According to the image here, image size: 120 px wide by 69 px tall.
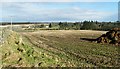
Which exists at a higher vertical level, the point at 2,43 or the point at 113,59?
the point at 2,43

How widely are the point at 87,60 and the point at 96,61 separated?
40.6 inches

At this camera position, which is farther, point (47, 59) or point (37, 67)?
point (47, 59)

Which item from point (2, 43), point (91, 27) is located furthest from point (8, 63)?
point (91, 27)

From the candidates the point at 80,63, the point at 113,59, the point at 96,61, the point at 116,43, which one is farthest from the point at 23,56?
the point at 116,43

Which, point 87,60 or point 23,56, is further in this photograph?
point 87,60

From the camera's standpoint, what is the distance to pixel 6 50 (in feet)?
85.7

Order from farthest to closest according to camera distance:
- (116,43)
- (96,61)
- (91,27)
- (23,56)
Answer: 1. (91,27)
2. (116,43)
3. (96,61)
4. (23,56)

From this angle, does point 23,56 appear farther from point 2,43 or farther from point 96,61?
point 96,61

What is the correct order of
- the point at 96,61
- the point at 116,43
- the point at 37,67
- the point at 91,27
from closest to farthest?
the point at 37,67 < the point at 96,61 < the point at 116,43 < the point at 91,27

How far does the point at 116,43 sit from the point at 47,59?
72.9ft

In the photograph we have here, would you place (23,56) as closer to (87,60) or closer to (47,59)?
(47,59)

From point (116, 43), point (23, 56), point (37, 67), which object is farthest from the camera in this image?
point (116, 43)

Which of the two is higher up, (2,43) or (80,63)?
(2,43)

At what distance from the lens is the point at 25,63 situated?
23.7 m
